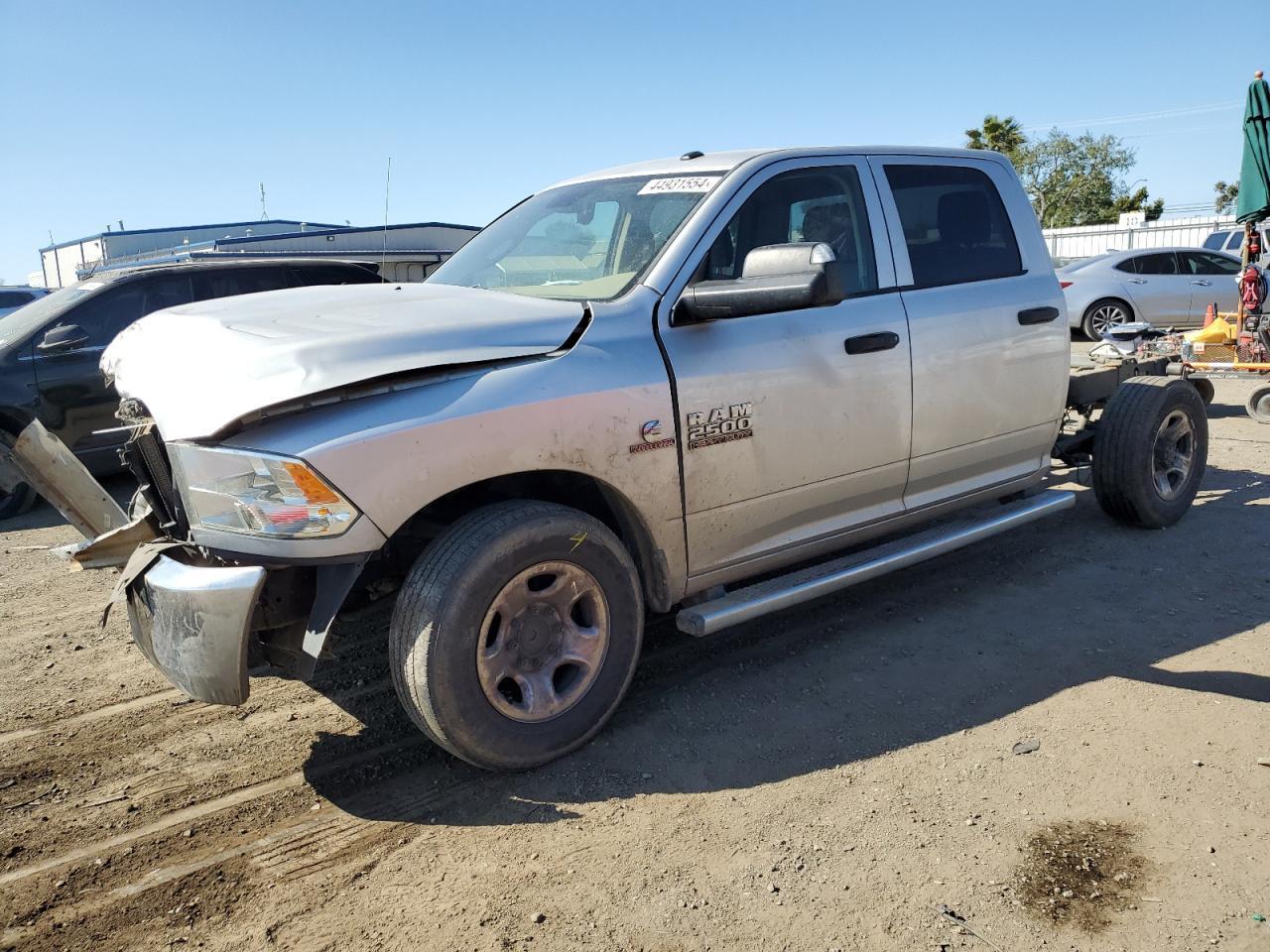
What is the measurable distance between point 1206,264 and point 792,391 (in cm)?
1441

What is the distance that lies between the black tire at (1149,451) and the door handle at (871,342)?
Result: 220cm

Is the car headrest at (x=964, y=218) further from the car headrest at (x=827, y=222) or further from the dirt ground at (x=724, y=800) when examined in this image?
the dirt ground at (x=724, y=800)

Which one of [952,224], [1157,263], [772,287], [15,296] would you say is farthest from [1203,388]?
[15,296]

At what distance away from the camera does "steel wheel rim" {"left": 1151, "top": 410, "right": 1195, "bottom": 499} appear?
5.64 metres

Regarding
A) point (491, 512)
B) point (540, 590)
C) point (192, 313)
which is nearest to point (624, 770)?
point (540, 590)

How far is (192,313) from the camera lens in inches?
136

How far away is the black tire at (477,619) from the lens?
2898mm

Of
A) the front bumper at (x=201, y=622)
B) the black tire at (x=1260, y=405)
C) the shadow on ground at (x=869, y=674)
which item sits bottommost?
the shadow on ground at (x=869, y=674)

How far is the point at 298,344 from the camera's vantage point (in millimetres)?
2863

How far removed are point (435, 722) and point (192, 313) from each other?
5.79ft

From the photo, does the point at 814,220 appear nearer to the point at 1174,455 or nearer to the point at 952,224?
the point at 952,224

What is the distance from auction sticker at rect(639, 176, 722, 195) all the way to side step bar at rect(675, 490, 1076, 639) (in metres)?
1.60

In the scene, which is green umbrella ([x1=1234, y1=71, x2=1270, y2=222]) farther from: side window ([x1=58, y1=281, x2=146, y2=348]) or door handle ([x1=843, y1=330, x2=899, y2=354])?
side window ([x1=58, y1=281, x2=146, y2=348])

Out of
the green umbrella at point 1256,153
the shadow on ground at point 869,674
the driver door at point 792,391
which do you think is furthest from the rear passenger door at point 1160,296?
the driver door at point 792,391
